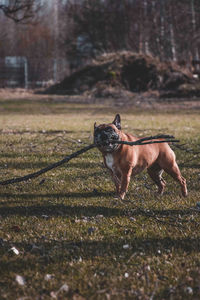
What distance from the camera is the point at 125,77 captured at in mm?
28547

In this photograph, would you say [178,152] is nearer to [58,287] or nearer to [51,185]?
[51,185]

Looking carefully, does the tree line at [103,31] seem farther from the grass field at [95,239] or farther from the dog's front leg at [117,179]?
the dog's front leg at [117,179]

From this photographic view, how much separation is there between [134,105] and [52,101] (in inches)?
235

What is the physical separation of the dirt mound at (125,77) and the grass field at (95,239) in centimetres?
2138

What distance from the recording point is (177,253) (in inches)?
122

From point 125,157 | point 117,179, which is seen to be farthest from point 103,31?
point 125,157

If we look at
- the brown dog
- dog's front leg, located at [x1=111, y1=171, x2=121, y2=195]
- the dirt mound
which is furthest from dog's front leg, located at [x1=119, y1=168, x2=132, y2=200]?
the dirt mound

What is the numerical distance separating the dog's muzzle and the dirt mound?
72.4ft

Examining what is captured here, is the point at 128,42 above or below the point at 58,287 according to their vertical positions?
above

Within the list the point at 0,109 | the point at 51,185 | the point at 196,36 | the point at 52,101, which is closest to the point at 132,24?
the point at 196,36

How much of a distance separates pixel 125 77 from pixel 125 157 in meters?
25.0

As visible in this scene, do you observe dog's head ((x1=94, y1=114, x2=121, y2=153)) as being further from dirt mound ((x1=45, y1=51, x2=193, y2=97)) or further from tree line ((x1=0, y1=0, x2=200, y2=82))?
tree line ((x1=0, y1=0, x2=200, y2=82))

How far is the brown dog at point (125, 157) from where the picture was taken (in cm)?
412

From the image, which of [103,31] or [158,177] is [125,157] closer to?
[158,177]
